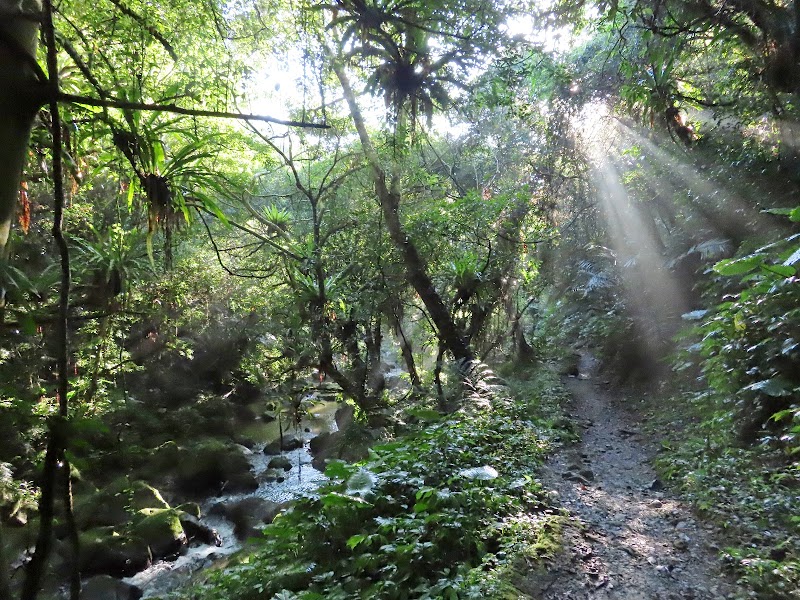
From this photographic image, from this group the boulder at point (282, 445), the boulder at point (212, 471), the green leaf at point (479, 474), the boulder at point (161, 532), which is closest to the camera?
the green leaf at point (479, 474)

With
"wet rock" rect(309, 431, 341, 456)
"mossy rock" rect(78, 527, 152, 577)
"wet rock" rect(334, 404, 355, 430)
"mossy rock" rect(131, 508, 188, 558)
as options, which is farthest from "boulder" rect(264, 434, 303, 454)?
"mossy rock" rect(78, 527, 152, 577)

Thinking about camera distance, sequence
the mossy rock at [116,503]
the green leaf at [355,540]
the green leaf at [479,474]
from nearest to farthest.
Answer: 1. the green leaf at [355,540]
2. the green leaf at [479,474]
3. the mossy rock at [116,503]

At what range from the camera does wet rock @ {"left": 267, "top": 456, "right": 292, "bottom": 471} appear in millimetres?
11375

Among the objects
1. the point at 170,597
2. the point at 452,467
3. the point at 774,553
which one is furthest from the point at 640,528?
the point at 170,597

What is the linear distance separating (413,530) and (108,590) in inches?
234

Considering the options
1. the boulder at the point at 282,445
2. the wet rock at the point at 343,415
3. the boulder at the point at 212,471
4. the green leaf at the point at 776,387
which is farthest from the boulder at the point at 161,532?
the green leaf at the point at 776,387

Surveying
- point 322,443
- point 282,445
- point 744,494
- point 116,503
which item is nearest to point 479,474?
point 744,494

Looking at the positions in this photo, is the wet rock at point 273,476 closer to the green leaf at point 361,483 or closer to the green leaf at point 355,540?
the green leaf at point 361,483

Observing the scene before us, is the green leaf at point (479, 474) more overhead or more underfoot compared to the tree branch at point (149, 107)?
more underfoot

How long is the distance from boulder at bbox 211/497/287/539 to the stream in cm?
11

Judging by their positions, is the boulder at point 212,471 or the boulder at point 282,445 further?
the boulder at point 282,445

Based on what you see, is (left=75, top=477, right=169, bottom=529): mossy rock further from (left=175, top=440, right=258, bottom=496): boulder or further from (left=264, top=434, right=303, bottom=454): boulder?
(left=264, top=434, right=303, bottom=454): boulder

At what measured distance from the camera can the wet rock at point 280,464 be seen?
1138 cm

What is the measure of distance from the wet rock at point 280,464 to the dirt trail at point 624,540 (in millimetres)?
7525
